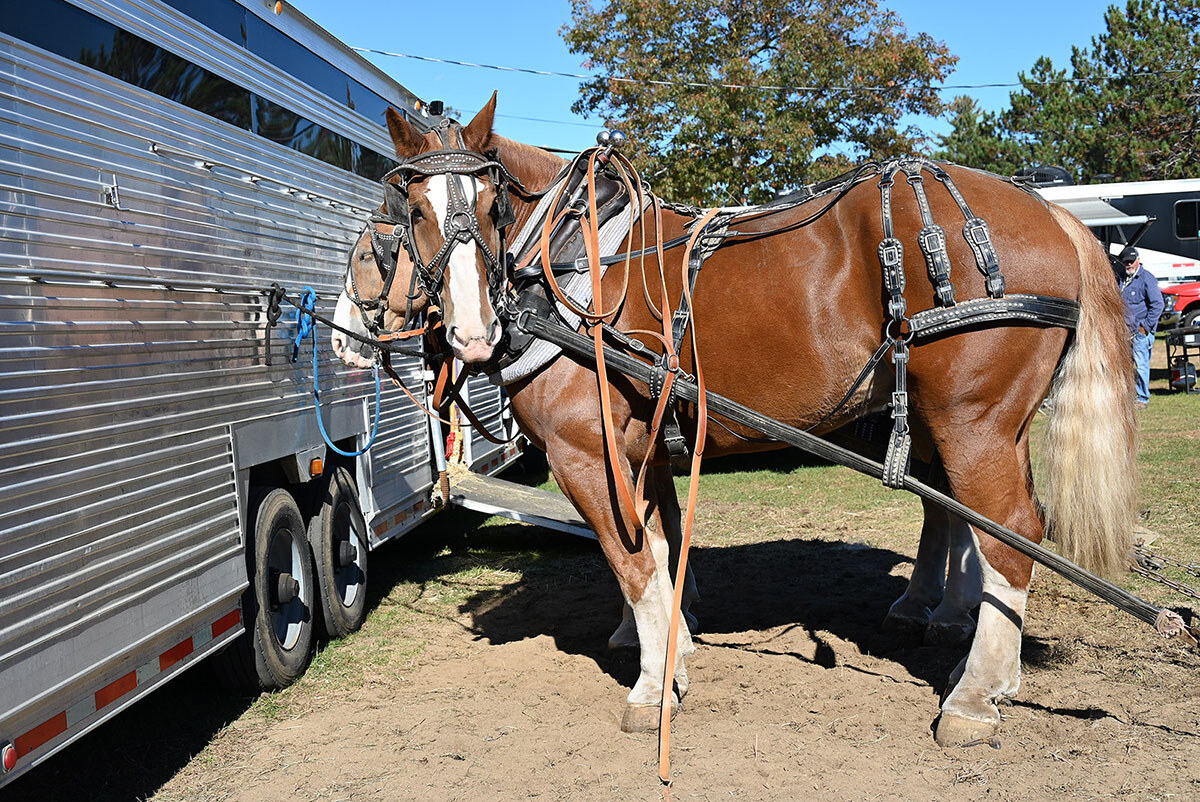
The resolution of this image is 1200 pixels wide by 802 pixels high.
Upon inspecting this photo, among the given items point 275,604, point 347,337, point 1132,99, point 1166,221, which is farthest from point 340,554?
point 1132,99

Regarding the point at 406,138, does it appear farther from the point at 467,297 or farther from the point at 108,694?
the point at 108,694

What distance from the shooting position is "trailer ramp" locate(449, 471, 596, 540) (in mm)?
6516

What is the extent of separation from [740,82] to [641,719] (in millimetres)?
13598

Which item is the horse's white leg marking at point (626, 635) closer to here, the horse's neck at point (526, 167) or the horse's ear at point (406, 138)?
the horse's neck at point (526, 167)

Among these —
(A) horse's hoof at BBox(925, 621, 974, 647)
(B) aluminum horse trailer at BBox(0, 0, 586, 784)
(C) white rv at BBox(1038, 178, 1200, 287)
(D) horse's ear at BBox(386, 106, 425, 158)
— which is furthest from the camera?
(C) white rv at BBox(1038, 178, 1200, 287)

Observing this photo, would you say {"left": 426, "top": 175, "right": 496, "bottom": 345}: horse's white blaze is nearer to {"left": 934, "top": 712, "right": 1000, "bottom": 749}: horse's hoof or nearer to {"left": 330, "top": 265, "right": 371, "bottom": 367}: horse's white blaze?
{"left": 330, "top": 265, "right": 371, "bottom": 367}: horse's white blaze

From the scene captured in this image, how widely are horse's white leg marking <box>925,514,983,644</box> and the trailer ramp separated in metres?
2.48

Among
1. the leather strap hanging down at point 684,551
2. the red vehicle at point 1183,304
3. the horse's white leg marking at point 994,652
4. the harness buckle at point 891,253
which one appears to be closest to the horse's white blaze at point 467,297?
the leather strap hanging down at point 684,551

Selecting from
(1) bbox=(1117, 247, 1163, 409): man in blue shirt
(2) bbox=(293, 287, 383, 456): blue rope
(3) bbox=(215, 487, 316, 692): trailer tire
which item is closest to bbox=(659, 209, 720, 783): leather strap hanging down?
(2) bbox=(293, 287, 383, 456): blue rope

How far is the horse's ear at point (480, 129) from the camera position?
403 cm

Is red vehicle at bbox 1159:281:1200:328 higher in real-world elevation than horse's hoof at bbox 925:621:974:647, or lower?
higher

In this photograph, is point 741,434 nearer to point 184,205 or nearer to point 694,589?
point 694,589

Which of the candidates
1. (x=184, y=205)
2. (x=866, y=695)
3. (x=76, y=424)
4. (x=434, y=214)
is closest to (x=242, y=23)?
(x=184, y=205)

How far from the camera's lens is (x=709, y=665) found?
4773mm
